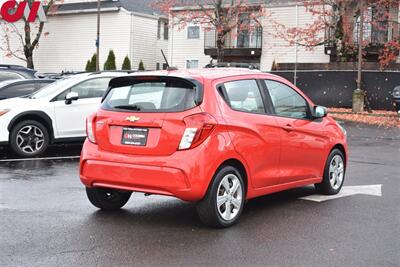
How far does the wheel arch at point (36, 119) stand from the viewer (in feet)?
37.6

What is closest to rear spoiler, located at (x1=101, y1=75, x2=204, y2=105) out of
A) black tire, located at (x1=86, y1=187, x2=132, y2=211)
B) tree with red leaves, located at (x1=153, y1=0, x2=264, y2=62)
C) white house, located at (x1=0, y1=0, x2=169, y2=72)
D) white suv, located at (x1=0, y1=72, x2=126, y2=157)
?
black tire, located at (x1=86, y1=187, x2=132, y2=211)

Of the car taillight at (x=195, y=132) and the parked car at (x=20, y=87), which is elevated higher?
the parked car at (x=20, y=87)

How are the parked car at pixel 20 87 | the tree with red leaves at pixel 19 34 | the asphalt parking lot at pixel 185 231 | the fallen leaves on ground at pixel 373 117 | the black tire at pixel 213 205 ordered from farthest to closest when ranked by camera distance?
the tree with red leaves at pixel 19 34
the fallen leaves on ground at pixel 373 117
the parked car at pixel 20 87
the black tire at pixel 213 205
the asphalt parking lot at pixel 185 231

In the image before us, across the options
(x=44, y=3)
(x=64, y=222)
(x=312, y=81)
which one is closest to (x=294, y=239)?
(x=64, y=222)

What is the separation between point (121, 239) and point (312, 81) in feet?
72.8

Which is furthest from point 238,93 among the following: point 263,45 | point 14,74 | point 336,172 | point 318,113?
point 263,45

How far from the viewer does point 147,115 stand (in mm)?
6387

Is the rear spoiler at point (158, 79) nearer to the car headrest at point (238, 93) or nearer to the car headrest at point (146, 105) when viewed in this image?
the car headrest at point (146, 105)

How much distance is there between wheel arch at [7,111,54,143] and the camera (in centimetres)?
1147

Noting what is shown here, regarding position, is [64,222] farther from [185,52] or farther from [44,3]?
[44,3]

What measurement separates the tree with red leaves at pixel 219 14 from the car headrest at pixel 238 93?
81.1 feet

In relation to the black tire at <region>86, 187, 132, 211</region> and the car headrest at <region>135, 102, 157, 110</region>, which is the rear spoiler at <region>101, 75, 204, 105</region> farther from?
the black tire at <region>86, 187, 132, 211</region>

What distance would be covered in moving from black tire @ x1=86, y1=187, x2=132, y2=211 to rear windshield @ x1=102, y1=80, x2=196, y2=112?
3.28 feet

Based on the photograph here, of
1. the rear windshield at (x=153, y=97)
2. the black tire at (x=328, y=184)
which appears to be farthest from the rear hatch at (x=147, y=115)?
the black tire at (x=328, y=184)
